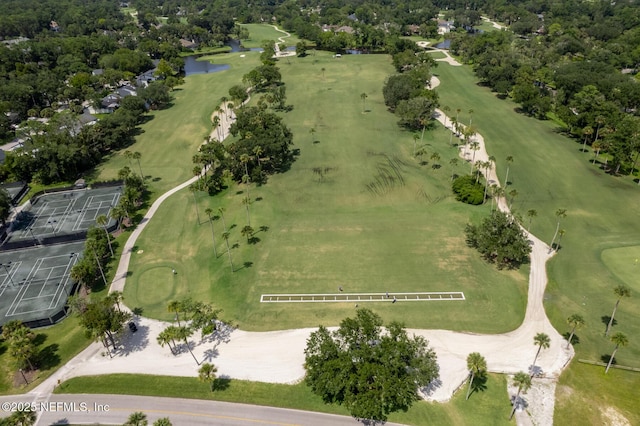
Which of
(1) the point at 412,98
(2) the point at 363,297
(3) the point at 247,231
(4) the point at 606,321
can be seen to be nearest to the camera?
(4) the point at 606,321

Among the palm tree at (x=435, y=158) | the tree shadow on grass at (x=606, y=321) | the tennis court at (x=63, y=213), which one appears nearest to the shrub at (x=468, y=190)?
the palm tree at (x=435, y=158)

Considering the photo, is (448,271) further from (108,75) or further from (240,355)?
(108,75)

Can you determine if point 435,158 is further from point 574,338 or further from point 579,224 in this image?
point 574,338

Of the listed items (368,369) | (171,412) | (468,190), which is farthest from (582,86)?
(171,412)

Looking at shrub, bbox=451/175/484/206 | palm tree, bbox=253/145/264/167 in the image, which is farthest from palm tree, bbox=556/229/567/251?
palm tree, bbox=253/145/264/167

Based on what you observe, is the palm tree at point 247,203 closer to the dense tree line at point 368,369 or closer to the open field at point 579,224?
the dense tree line at point 368,369
